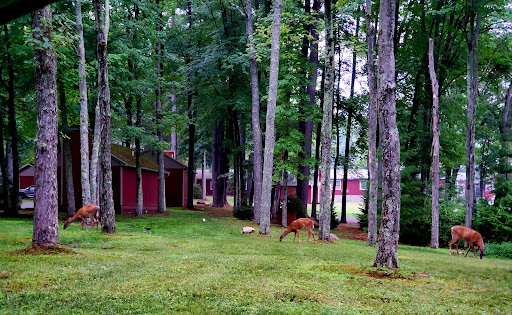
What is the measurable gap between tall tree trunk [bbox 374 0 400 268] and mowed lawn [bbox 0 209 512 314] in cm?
51

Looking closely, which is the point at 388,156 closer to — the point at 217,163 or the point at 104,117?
the point at 104,117

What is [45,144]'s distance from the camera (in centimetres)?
1045

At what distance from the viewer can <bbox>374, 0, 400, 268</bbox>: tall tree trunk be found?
30.8 ft

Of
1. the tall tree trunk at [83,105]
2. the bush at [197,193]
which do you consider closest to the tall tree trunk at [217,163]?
the bush at [197,193]

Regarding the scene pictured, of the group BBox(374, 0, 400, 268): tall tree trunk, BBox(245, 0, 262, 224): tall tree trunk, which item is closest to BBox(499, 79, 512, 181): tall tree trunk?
BBox(245, 0, 262, 224): tall tree trunk

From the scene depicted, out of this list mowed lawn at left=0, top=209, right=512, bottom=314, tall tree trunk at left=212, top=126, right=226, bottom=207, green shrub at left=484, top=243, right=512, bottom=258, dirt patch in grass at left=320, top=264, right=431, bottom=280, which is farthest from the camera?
tall tree trunk at left=212, top=126, right=226, bottom=207

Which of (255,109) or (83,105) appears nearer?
(83,105)

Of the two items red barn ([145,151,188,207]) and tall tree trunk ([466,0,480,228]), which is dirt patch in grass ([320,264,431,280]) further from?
red barn ([145,151,188,207])

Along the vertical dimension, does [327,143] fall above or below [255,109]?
below

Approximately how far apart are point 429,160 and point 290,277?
790 inches

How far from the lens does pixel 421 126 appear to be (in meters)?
25.5

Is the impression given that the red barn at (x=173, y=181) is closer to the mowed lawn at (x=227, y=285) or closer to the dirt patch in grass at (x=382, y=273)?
the mowed lawn at (x=227, y=285)

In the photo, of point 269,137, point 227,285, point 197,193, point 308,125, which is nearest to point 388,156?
point 227,285

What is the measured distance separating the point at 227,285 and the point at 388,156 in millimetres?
4605
